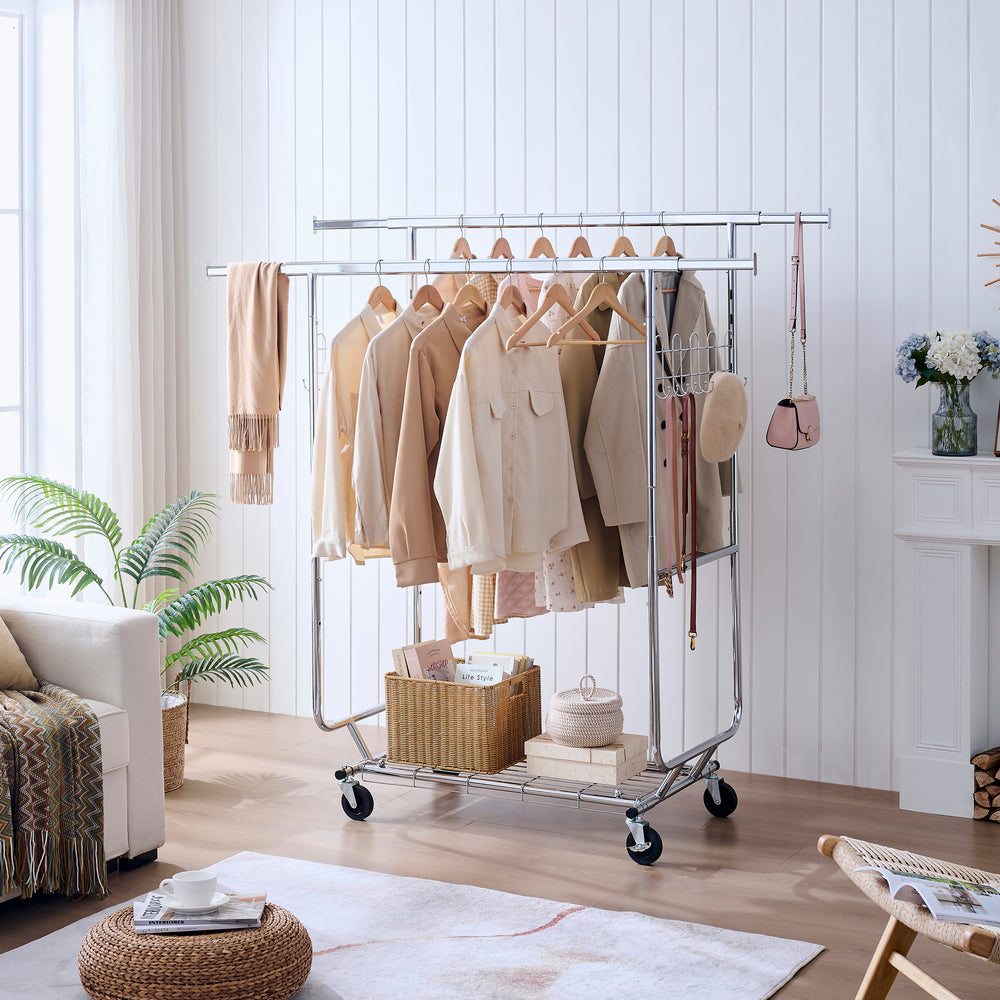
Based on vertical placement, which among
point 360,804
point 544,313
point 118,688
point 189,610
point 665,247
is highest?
point 665,247

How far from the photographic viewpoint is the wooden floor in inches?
120

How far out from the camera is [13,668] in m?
3.39

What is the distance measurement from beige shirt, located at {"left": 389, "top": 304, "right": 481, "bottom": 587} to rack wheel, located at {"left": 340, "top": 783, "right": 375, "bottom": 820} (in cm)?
69

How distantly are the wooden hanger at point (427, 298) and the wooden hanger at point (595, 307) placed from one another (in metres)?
0.39

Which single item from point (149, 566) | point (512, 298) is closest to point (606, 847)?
point (512, 298)

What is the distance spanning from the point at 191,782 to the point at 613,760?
144 centimetres

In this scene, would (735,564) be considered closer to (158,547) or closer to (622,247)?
(622,247)

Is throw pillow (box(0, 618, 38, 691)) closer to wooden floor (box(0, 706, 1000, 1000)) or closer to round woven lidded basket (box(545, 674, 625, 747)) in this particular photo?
wooden floor (box(0, 706, 1000, 1000))

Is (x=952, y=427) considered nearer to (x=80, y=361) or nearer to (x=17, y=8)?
(x=80, y=361)

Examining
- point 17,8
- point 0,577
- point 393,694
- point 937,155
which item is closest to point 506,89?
point 937,155

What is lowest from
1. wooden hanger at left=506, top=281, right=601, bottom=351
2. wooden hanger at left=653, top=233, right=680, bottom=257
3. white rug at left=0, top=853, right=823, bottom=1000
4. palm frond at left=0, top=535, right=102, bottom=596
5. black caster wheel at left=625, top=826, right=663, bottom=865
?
white rug at left=0, top=853, right=823, bottom=1000

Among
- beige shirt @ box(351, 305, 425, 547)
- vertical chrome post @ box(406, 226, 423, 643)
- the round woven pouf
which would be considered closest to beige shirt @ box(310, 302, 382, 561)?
beige shirt @ box(351, 305, 425, 547)

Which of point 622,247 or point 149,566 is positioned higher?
point 622,247

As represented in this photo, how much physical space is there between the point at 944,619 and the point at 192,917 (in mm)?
2209
